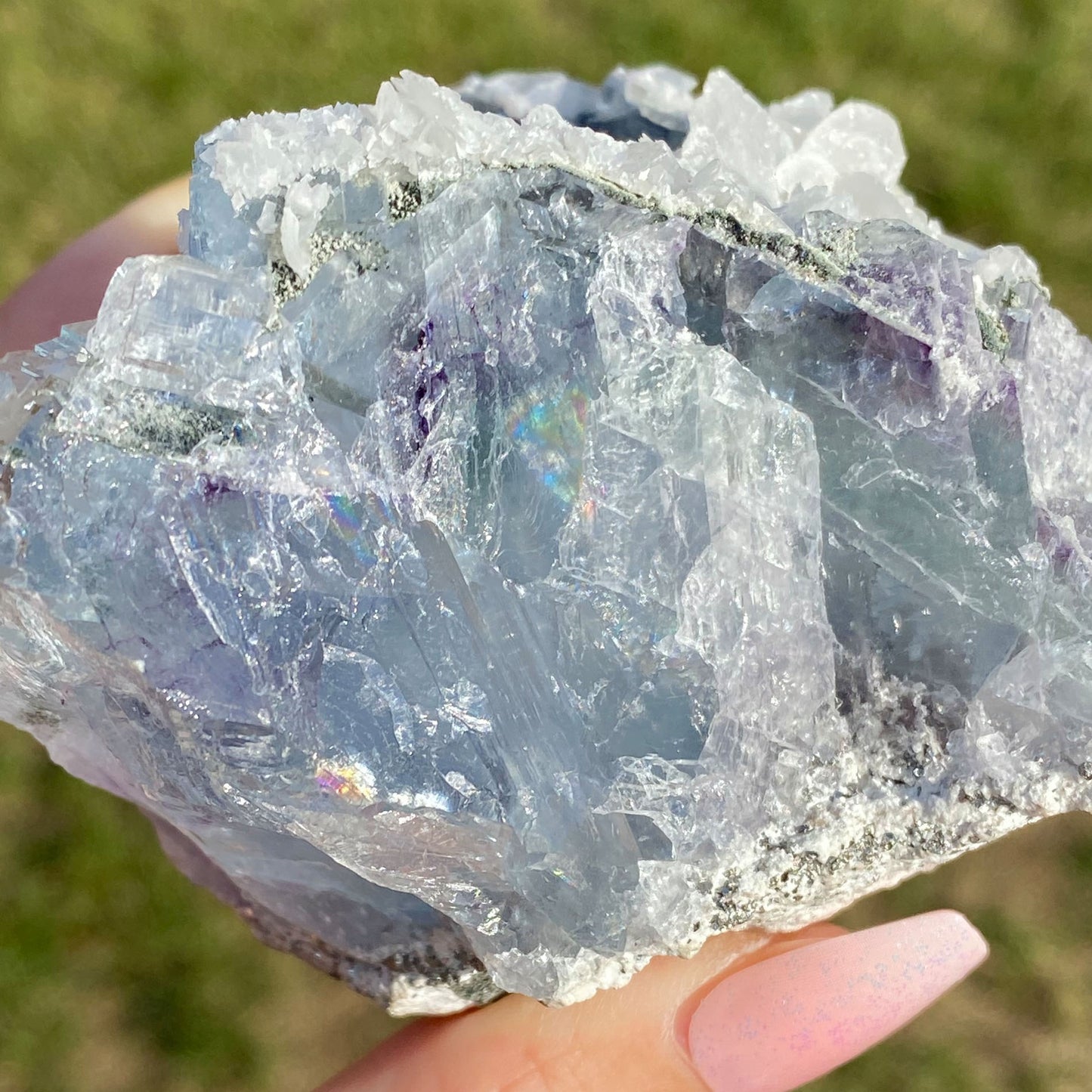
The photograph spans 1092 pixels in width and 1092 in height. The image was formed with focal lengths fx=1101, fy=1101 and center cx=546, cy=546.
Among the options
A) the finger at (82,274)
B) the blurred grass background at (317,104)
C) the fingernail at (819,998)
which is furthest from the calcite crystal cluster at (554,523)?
the blurred grass background at (317,104)

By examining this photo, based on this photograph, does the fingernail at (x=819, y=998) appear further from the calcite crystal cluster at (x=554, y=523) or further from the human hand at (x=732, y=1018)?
the calcite crystal cluster at (x=554, y=523)

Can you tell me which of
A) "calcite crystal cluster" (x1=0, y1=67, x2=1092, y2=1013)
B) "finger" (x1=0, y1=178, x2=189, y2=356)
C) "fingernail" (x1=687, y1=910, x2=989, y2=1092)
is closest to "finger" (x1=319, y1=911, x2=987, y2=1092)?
"fingernail" (x1=687, y1=910, x2=989, y2=1092)

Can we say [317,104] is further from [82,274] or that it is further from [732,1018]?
[732,1018]

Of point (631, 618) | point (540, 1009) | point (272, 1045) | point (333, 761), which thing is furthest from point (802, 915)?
point (272, 1045)

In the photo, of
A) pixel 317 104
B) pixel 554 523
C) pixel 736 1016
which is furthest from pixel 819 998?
pixel 317 104

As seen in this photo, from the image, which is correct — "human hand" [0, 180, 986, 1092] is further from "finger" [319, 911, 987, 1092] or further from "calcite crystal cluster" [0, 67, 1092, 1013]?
"calcite crystal cluster" [0, 67, 1092, 1013]

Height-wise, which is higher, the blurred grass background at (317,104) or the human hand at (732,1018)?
the blurred grass background at (317,104)

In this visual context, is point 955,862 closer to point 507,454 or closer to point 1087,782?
point 1087,782
